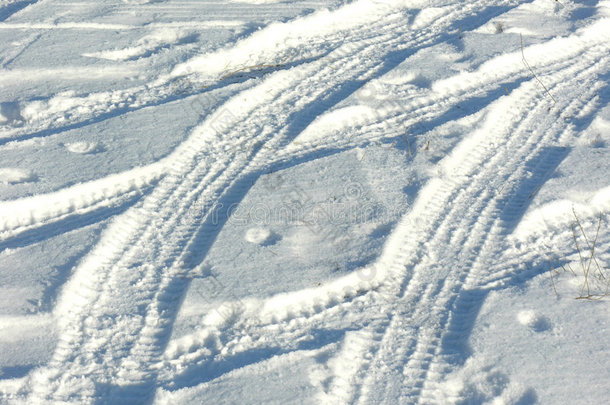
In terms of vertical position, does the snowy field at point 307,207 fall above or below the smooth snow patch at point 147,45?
below

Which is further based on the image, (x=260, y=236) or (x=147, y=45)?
(x=147, y=45)

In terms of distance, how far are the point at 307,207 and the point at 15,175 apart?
1.65m

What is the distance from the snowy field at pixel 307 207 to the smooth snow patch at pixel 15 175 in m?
0.01

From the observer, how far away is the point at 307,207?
305cm

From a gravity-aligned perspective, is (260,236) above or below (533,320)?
above

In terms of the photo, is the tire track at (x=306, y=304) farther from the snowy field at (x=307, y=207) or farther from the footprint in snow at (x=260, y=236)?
the footprint in snow at (x=260, y=236)

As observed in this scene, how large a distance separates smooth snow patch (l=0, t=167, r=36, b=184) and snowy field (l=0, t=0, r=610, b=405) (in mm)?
12

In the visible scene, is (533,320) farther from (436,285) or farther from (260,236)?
(260,236)

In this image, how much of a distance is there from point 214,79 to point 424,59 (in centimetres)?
145

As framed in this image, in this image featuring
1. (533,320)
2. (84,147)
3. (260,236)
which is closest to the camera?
(533,320)

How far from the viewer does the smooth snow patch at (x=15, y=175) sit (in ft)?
10.7

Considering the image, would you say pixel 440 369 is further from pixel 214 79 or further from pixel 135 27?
pixel 135 27

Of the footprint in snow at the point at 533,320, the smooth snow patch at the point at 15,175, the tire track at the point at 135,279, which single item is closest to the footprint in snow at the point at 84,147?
the smooth snow patch at the point at 15,175

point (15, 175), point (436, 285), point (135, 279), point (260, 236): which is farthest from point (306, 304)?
point (15, 175)
